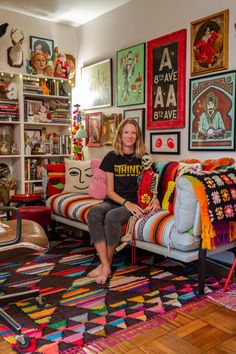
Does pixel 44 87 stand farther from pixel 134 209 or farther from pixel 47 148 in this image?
pixel 134 209

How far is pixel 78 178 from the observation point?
387cm

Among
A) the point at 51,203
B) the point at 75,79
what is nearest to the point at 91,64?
the point at 75,79

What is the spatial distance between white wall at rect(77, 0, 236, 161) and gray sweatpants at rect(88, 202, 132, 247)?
100 centimetres

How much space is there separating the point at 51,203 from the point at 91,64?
1873 mm

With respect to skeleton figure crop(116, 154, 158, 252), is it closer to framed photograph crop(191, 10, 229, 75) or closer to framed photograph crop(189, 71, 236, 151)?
framed photograph crop(189, 71, 236, 151)

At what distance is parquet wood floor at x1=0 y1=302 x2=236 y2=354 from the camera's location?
5.70 feet

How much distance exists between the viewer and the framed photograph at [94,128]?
14.3ft

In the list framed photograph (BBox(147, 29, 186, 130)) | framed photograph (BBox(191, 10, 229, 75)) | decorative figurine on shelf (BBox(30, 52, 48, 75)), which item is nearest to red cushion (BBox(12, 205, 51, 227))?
framed photograph (BBox(147, 29, 186, 130))

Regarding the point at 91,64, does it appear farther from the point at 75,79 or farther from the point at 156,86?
the point at 156,86

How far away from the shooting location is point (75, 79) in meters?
4.79

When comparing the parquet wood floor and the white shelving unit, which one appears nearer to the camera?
the parquet wood floor

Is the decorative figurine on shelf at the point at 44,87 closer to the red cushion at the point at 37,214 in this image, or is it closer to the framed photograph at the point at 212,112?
the red cushion at the point at 37,214

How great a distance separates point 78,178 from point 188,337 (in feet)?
7.58

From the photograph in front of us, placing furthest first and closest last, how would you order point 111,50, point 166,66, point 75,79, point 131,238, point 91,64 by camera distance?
point 75,79, point 91,64, point 111,50, point 166,66, point 131,238
